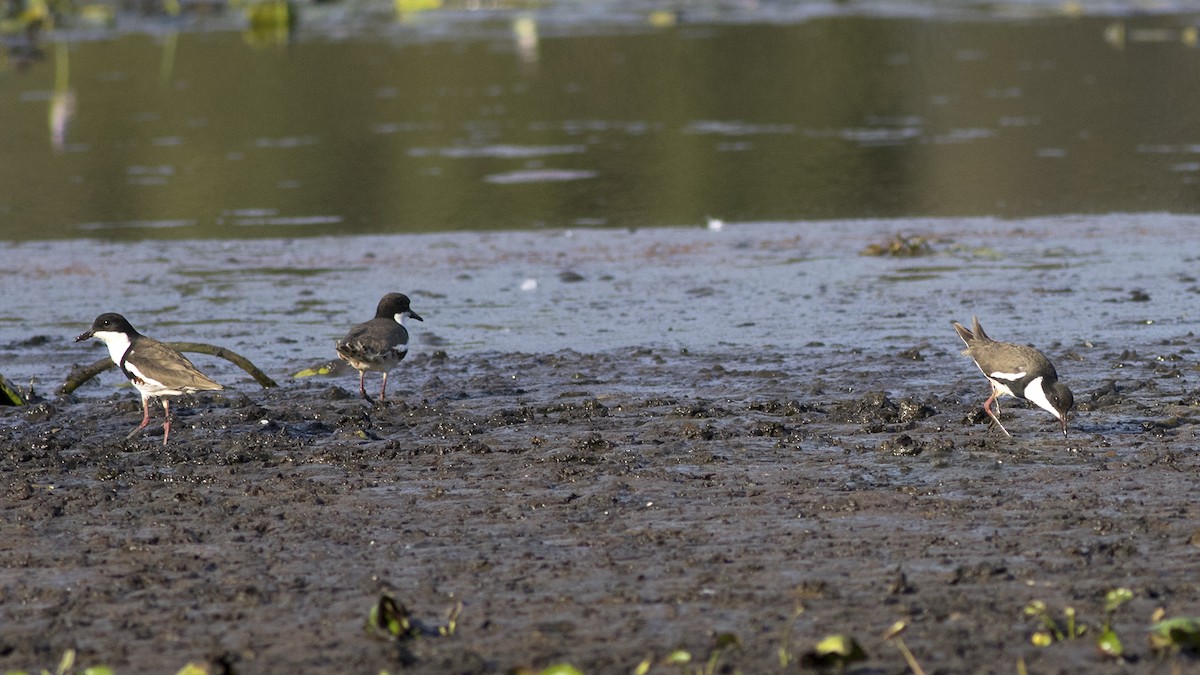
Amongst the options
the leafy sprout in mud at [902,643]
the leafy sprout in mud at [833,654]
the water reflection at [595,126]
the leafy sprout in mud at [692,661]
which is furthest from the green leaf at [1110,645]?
the water reflection at [595,126]

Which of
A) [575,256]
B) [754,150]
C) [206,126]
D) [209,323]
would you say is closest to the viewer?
[209,323]

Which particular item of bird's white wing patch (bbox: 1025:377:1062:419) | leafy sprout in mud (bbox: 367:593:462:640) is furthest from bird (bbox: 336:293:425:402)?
leafy sprout in mud (bbox: 367:593:462:640)

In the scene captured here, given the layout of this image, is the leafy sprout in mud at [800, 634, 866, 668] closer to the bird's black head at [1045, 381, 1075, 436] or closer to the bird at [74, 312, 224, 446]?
the bird's black head at [1045, 381, 1075, 436]

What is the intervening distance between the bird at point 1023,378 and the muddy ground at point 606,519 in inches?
7.3

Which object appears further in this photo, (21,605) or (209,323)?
(209,323)

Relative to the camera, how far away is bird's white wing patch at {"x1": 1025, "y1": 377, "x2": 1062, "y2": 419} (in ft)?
26.3

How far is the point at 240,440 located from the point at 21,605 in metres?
2.41

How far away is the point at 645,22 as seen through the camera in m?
40.1

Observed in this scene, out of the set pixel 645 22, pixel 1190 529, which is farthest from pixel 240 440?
pixel 645 22

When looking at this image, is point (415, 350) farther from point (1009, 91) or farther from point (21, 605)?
point (1009, 91)

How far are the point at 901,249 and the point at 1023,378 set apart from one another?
559cm

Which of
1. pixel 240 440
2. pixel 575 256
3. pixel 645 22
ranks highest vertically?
pixel 240 440

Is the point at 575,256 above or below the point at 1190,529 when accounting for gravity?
below

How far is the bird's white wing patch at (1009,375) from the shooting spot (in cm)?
815
